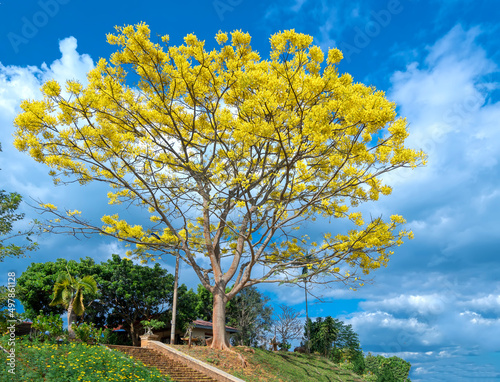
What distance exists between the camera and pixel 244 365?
11.2 m

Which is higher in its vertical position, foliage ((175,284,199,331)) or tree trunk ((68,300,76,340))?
foliage ((175,284,199,331))

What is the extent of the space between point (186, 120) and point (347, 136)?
4786 mm

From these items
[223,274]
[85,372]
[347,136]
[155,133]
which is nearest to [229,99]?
[155,133]

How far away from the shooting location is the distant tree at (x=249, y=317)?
2309 centimetres

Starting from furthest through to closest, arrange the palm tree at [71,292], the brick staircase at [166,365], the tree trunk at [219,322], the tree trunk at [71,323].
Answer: the palm tree at [71,292] → the tree trunk at [219,322] → the tree trunk at [71,323] → the brick staircase at [166,365]

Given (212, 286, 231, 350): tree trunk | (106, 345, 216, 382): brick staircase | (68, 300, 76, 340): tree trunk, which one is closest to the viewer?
(106, 345, 216, 382): brick staircase

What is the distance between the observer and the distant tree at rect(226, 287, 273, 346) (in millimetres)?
23094

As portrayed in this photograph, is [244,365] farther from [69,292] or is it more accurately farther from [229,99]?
[229,99]

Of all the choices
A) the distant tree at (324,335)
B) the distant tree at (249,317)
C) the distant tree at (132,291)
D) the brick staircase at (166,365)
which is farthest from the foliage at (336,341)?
the brick staircase at (166,365)

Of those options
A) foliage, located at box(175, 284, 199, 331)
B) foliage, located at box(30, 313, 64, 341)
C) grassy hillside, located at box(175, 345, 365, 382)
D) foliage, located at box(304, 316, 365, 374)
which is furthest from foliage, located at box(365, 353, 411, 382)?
foliage, located at box(30, 313, 64, 341)

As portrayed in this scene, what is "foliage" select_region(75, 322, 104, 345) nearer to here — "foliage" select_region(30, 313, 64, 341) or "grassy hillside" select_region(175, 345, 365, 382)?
"foliage" select_region(30, 313, 64, 341)

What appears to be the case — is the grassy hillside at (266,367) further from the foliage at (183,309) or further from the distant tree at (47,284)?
the distant tree at (47,284)

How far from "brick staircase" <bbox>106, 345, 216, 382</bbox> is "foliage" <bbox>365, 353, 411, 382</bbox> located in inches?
453

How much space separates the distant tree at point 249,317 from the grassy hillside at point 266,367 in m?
8.70
